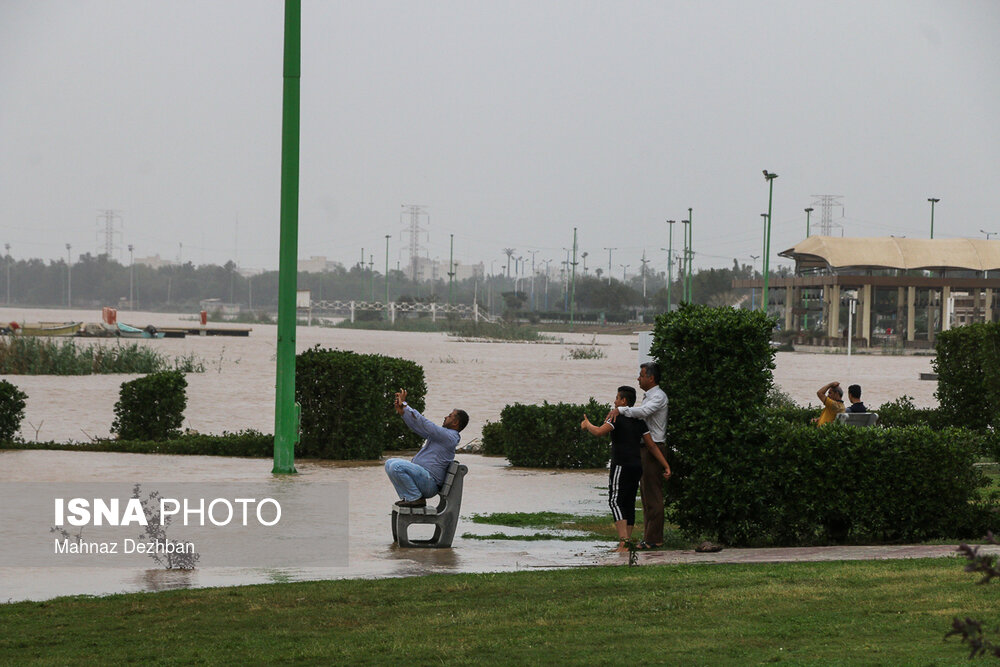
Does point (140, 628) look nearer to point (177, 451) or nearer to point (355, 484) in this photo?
point (355, 484)

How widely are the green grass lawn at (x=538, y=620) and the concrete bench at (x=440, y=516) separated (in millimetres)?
1719

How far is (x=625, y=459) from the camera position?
411 inches

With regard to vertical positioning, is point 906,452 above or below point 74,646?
above

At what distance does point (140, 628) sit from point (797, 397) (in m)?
34.4

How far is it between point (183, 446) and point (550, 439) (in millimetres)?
5518

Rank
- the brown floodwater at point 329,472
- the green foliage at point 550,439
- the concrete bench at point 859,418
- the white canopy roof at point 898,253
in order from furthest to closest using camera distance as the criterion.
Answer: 1. the white canopy roof at point 898,253
2. the green foliage at point 550,439
3. the concrete bench at point 859,418
4. the brown floodwater at point 329,472

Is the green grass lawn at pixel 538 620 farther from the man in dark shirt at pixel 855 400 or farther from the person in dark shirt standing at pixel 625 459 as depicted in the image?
the man in dark shirt at pixel 855 400

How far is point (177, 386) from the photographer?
66.0ft

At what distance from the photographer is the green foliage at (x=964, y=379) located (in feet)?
62.5

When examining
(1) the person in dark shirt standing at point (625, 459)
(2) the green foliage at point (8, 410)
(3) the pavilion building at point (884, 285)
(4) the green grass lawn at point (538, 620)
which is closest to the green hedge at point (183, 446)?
(2) the green foliage at point (8, 410)

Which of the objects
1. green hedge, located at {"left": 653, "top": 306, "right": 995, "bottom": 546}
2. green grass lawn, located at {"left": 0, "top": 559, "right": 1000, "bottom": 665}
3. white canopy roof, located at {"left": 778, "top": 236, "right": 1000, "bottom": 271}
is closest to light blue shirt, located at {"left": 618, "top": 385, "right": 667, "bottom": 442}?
green hedge, located at {"left": 653, "top": 306, "right": 995, "bottom": 546}

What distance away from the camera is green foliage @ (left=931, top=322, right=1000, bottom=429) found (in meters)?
19.0

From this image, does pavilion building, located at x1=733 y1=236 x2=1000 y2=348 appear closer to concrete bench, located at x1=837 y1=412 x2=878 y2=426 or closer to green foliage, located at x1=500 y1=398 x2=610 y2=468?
green foliage, located at x1=500 y1=398 x2=610 y2=468

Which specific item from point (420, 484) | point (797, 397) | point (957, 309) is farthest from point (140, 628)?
point (957, 309)
